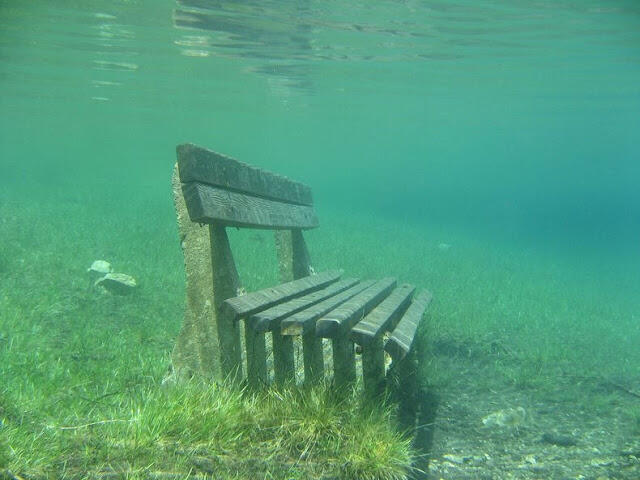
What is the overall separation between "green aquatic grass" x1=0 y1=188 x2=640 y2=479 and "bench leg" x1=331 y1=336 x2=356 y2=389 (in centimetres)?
18

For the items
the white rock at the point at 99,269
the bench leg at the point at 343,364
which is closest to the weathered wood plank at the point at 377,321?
the bench leg at the point at 343,364

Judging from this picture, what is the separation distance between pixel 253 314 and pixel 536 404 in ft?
11.7

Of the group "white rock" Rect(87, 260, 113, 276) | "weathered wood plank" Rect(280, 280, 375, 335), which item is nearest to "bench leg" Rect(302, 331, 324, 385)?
"weathered wood plank" Rect(280, 280, 375, 335)

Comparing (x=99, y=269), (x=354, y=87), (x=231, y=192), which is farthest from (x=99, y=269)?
(x=354, y=87)

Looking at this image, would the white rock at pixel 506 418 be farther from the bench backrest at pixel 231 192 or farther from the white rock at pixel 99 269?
the white rock at pixel 99 269

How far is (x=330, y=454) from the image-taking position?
9.94ft

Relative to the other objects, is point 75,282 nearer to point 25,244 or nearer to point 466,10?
point 25,244

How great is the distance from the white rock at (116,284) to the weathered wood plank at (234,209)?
154 inches

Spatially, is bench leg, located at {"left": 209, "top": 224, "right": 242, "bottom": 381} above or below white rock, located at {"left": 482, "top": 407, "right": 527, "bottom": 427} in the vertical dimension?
above

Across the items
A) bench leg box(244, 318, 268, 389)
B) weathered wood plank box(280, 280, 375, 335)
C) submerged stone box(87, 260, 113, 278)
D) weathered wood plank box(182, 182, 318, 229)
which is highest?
weathered wood plank box(182, 182, 318, 229)

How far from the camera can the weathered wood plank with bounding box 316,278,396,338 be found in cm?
341

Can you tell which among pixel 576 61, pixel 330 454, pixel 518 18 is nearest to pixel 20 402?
pixel 330 454

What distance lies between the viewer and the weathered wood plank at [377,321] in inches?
133

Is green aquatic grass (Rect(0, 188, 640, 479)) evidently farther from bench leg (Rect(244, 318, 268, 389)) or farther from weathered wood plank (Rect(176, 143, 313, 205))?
weathered wood plank (Rect(176, 143, 313, 205))
